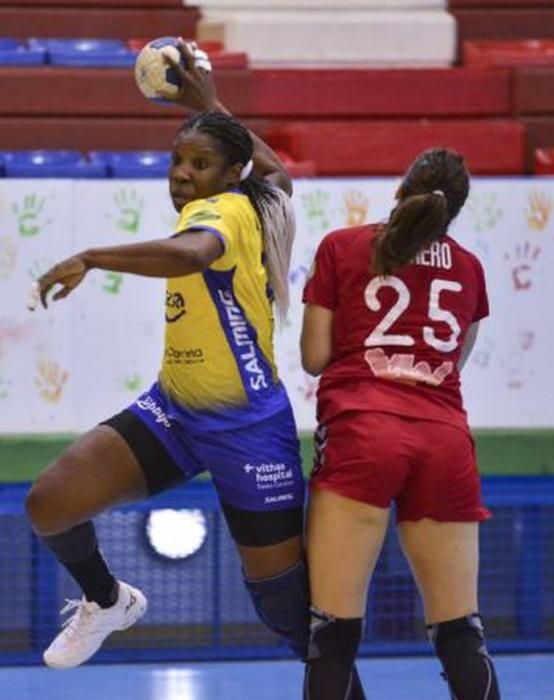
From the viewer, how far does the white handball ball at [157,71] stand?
528 cm


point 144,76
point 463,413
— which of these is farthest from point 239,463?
point 144,76

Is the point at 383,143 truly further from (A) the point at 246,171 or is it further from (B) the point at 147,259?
(B) the point at 147,259

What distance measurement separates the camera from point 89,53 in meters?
8.54

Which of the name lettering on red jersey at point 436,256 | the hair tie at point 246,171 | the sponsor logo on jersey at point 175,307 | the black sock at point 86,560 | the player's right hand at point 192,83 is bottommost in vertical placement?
the black sock at point 86,560

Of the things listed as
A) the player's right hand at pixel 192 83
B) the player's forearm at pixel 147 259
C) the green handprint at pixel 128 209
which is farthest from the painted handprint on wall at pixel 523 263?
the player's forearm at pixel 147 259

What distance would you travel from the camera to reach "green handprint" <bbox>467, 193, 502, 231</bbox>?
23.4 feet

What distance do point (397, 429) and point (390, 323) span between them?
27cm

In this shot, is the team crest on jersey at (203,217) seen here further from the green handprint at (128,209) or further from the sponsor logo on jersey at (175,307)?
the green handprint at (128,209)

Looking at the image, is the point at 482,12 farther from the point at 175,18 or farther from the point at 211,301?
the point at 211,301

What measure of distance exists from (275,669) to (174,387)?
2165mm

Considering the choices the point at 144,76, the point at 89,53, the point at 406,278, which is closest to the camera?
the point at 406,278

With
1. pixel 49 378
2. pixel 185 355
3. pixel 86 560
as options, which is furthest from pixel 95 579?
pixel 49 378

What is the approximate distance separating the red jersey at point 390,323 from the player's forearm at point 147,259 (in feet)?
1.63

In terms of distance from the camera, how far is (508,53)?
9195 millimetres
